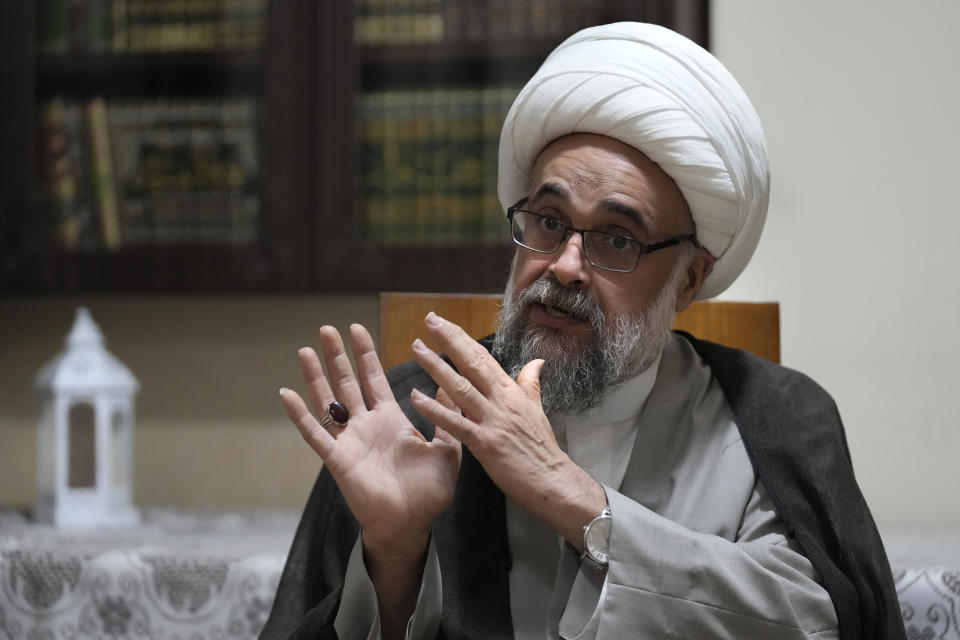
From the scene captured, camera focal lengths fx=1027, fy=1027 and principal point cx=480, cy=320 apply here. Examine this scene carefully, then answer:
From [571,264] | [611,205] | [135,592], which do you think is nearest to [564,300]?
[571,264]

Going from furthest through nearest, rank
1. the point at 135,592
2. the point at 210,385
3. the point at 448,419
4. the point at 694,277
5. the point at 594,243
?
the point at 210,385 < the point at 135,592 < the point at 694,277 < the point at 594,243 < the point at 448,419

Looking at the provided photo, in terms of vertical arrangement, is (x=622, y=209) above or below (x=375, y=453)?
above

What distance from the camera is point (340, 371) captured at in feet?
4.16

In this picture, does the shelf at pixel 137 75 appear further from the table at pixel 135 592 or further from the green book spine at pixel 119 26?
the table at pixel 135 592

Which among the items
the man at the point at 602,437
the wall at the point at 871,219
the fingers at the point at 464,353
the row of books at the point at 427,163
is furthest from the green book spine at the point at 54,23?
the fingers at the point at 464,353

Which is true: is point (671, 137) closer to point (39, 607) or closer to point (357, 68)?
point (357, 68)

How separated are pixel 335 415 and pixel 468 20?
157cm

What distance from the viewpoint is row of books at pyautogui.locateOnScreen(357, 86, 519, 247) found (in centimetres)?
259

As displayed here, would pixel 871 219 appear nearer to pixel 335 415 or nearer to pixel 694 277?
pixel 694 277

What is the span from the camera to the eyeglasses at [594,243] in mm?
1529

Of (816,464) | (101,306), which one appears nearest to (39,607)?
(101,306)

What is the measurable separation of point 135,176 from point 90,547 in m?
1.11

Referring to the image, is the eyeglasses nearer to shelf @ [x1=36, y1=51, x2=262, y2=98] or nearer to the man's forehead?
the man's forehead

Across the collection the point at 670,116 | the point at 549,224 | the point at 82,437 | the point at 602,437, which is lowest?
the point at 82,437
